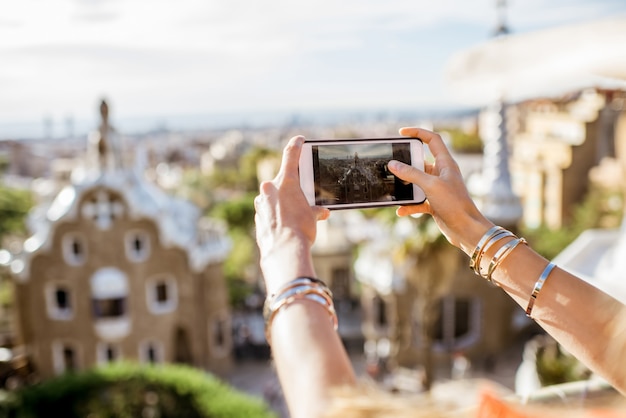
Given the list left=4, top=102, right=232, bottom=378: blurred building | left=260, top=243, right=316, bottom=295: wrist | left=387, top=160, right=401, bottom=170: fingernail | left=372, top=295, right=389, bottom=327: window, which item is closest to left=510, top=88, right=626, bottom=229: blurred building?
left=372, top=295, right=389, bottom=327: window

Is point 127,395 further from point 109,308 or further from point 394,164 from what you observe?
point 394,164

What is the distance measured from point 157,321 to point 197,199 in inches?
707

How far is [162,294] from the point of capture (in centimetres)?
1800

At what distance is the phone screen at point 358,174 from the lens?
2.38m

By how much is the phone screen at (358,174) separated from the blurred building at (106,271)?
49.5 feet

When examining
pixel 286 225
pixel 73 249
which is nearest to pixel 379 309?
pixel 73 249

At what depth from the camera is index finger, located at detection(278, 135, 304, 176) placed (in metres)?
2.05

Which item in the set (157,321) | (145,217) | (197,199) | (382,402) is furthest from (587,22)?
(197,199)

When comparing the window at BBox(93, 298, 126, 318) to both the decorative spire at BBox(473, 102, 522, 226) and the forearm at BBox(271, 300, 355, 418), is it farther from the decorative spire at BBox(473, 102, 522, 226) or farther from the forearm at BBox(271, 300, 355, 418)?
the forearm at BBox(271, 300, 355, 418)

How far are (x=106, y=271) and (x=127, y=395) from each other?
659 centimetres

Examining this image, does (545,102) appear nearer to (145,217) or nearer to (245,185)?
(245,185)

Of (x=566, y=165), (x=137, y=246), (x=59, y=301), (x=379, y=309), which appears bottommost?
(x=379, y=309)

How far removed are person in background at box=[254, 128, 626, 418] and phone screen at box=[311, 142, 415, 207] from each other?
8cm

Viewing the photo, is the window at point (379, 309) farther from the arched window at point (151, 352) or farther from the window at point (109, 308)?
the window at point (109, 308)
